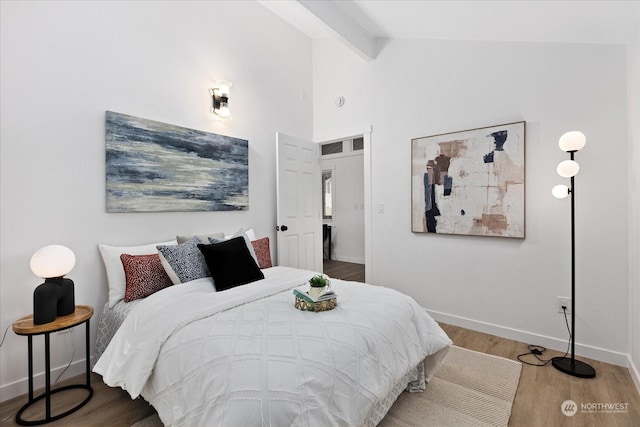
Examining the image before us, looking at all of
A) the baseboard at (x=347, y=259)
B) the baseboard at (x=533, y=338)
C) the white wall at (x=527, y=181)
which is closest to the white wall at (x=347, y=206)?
the baseboard at (x=347, y=259)

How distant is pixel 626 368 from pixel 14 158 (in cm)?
449

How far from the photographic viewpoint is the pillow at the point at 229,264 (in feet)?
7.17

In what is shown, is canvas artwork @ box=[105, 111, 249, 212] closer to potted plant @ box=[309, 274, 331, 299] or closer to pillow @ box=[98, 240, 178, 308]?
pillow @ box=[98, 240, 178, 308]

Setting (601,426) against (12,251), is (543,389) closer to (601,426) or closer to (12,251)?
(601,426)

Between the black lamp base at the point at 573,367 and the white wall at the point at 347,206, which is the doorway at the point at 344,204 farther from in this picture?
the black lamp base at the point at 573,367

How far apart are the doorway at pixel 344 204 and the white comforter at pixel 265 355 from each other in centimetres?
421

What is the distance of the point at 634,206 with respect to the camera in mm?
2137

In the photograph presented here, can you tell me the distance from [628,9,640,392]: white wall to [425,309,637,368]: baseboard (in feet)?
0.39

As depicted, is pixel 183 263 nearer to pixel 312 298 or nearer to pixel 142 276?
pixel 142 276

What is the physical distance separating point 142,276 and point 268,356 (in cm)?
143

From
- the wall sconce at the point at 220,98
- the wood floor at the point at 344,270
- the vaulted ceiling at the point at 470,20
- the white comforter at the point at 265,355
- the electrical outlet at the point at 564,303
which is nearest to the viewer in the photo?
the white comforter at the point at 265,355

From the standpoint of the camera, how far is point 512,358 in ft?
8.01

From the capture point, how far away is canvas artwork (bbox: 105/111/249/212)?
242cm

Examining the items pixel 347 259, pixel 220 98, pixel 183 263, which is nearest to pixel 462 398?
pixel 183 263
